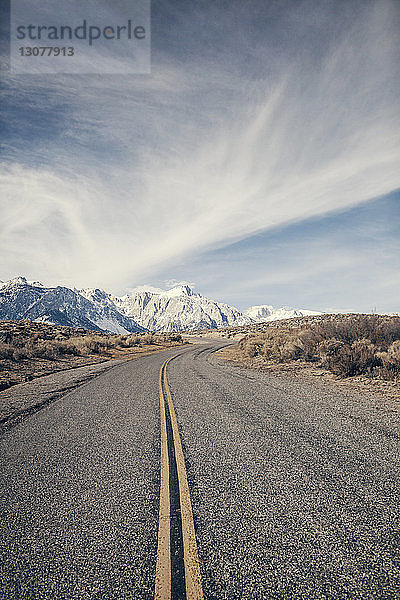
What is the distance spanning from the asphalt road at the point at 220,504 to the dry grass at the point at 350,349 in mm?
4397

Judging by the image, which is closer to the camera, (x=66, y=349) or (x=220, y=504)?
(x=220, y=504)

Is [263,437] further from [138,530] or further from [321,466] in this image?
[138,530]

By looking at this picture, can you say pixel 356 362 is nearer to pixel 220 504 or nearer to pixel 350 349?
pixel 350 349

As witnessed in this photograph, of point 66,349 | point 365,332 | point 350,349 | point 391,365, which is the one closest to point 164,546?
point 391,365

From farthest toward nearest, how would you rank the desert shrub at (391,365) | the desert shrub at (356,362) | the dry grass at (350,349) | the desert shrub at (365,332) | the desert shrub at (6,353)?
1. the desert shrub at (6,353)
2. the desert shrub at (365,332)
3. the desert shrub at (356,362)
4. the dry grass at (350,349)
5. the desert shrub at (391,365)

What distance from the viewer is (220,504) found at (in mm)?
3547

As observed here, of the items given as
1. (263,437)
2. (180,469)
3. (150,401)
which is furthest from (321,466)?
(150,401)

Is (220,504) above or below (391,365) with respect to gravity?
below

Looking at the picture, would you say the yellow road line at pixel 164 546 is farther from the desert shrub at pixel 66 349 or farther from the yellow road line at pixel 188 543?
the desert shrub at pixel 66 349

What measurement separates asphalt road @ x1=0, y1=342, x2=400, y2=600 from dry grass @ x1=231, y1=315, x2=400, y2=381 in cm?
440

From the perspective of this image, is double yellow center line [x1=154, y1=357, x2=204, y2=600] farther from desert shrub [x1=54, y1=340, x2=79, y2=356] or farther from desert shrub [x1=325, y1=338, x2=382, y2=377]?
desert shrub [x1=54, y1=340, x2=79, y2=356]

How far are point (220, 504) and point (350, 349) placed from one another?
1064cm

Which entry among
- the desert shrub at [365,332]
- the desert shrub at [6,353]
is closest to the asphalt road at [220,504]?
the desert shrub at [365,332]

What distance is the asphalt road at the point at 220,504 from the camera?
2512 mm
